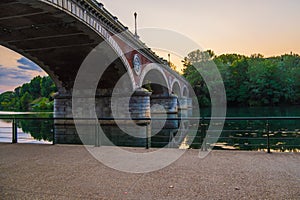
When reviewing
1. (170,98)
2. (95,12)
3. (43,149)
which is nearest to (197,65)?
(170,98)

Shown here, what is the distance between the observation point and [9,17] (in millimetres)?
13547

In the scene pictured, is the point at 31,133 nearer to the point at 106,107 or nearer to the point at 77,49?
the point at 77,49

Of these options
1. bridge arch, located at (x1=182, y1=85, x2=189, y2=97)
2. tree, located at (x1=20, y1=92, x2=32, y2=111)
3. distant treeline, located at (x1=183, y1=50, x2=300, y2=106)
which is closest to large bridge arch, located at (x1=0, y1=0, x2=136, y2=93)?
bridge arch, located at (x1=182, y1=85, x2=189, y2=97)

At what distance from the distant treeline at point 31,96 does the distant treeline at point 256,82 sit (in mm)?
46956

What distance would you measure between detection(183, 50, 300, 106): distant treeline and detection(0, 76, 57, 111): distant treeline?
4696 centimetres

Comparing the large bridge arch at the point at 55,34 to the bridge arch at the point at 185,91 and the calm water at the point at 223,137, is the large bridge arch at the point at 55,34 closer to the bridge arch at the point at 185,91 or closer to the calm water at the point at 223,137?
the calm water at the point at 223,137

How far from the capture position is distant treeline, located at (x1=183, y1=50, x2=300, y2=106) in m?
59.0

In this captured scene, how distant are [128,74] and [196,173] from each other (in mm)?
18011

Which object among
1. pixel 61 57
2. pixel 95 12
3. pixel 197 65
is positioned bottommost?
pixel 61 57

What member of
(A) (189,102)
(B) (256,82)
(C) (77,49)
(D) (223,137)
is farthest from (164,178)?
(A) (189,102)

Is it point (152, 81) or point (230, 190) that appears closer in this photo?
point (230, 190)

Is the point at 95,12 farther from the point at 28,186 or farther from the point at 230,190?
the point at 230,190

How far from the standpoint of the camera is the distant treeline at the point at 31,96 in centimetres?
9078

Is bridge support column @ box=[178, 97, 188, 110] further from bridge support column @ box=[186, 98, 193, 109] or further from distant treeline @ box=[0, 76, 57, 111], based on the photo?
distant treeline @ box=[0, 76, 57, 111]
